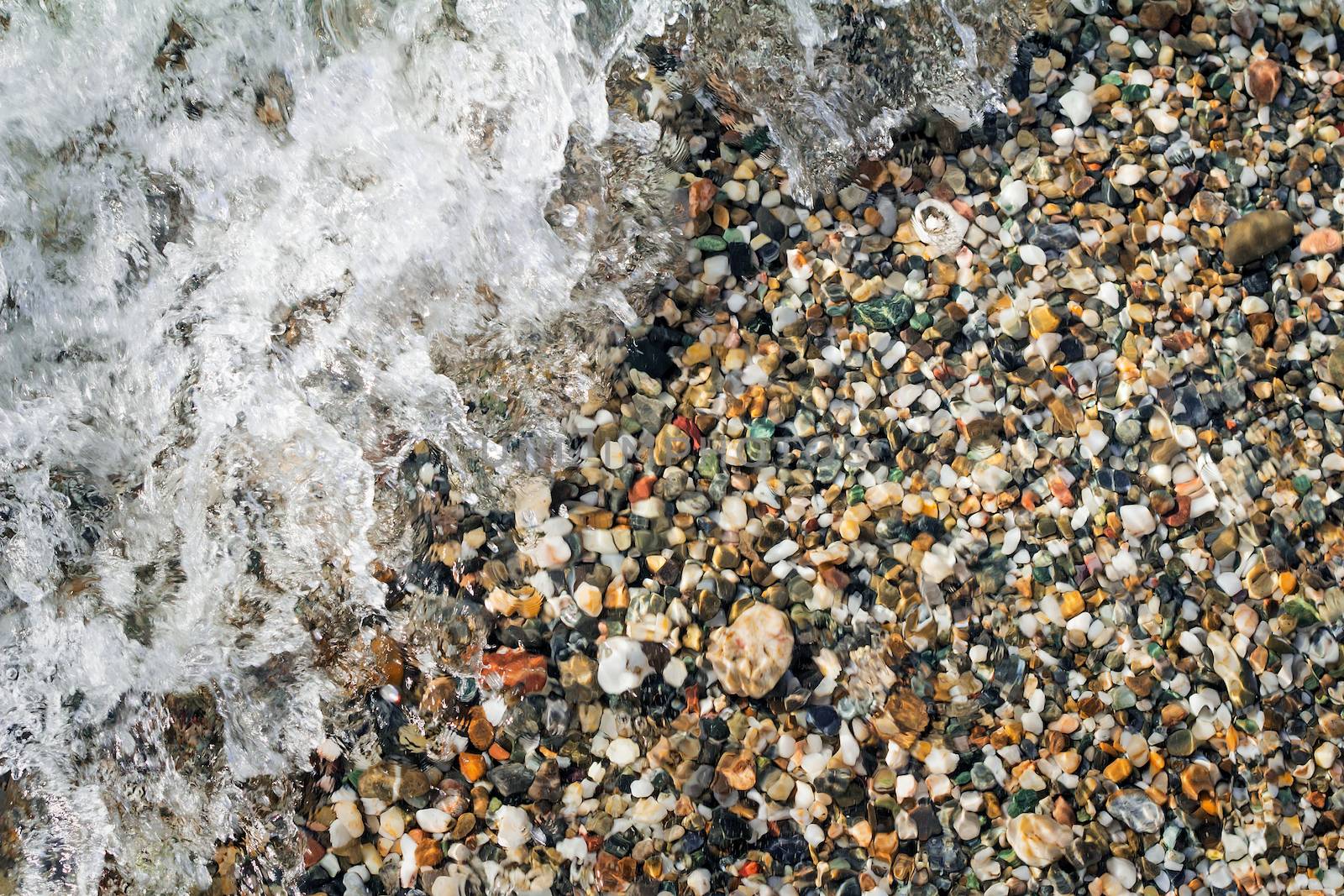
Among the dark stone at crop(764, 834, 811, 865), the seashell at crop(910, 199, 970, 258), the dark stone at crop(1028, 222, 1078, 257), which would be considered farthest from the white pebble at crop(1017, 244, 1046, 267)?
the dark stone at crop(764, 834, 811, 865)

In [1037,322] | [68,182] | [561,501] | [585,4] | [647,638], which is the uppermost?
[585,4]

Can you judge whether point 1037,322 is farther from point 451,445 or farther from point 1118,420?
point 451,445

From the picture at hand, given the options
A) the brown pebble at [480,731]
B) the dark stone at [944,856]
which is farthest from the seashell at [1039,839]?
the brown pebble at [480,731]

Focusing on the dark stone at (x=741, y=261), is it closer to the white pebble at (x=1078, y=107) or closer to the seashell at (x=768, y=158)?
the seashell at (x=768, y=158)

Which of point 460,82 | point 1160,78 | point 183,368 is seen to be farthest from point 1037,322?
point 183,368

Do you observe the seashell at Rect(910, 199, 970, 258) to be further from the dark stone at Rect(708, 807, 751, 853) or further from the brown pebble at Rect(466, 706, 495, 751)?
the brown pebble at Rect(466, 706, 495, 751)

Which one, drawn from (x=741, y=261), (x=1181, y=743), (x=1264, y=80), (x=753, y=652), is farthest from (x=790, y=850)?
(x=1264, y=80)

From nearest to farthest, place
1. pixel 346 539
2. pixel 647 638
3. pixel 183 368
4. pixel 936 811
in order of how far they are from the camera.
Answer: pixel 936 811 < pixel 647 638 < pixel 346 539 < pixel 183 368
